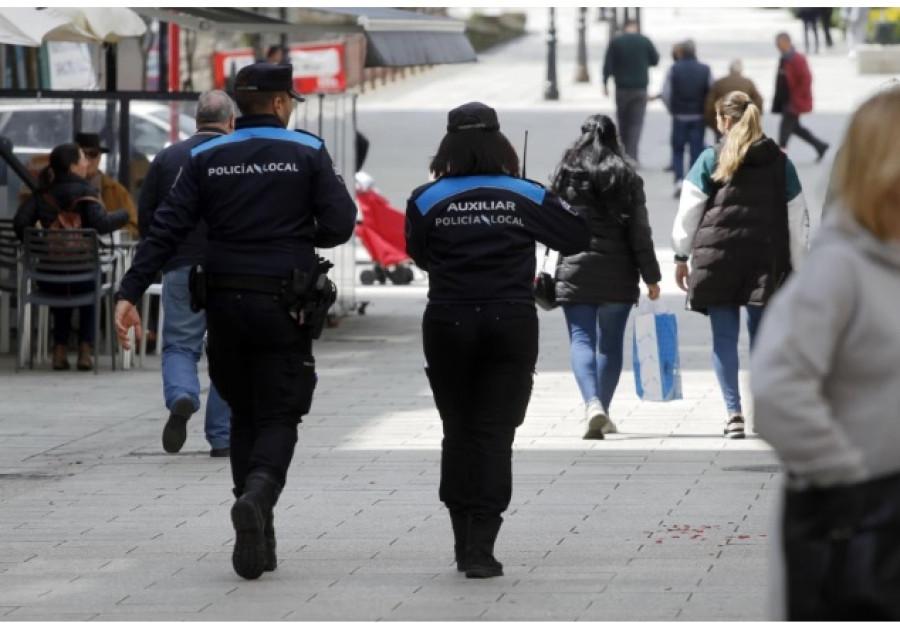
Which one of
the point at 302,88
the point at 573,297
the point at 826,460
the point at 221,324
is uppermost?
the point at 826,460

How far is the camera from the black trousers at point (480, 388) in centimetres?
643

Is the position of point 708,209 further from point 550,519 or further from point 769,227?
point 550,519

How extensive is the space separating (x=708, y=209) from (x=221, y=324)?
3502 millimetres

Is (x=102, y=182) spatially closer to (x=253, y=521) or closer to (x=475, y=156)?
(x=475, y=156)

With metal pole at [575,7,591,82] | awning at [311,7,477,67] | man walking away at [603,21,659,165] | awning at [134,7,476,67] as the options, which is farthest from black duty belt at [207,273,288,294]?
metal pole at [575,7,591,82]

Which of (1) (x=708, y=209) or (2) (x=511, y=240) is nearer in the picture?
(2) (x=511, y=240)

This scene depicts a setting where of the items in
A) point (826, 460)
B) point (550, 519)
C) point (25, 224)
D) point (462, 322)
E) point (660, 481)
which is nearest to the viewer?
point (826, 460)

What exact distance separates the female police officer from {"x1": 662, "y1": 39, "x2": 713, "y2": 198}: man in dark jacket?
17320mm

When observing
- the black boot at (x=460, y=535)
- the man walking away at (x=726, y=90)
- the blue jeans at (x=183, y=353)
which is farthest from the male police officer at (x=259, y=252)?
the man walking away at (x=726, y=90)

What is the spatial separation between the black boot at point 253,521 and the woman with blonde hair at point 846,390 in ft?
9.57

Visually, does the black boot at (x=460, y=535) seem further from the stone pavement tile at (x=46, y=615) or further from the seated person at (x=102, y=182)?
the seated person at (x=102, y=182)

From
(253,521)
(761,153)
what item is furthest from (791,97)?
(253,521)

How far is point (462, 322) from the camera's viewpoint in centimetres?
643

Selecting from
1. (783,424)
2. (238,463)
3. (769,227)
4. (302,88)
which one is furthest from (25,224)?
(302,88)
